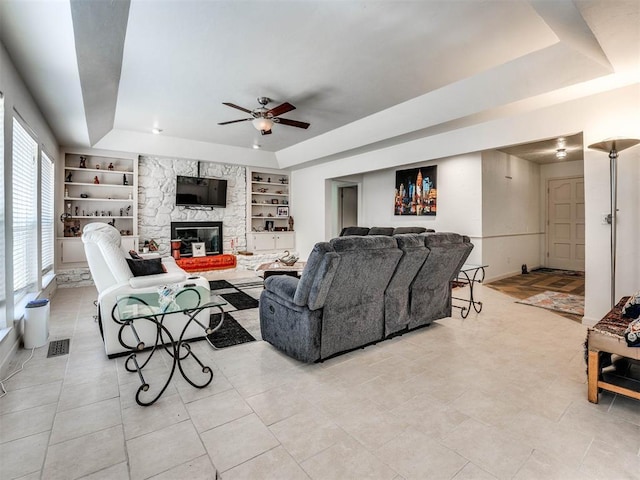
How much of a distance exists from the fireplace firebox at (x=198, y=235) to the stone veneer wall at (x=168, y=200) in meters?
0.10

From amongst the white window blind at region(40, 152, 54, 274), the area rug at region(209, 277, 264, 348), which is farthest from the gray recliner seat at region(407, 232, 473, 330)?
the white window blind at region(40, 152, 54, 274)

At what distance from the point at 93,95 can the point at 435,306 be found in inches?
176

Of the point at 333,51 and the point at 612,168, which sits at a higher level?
the point at 333,51

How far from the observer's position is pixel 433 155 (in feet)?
17.8

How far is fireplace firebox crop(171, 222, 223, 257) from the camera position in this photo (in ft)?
23.9

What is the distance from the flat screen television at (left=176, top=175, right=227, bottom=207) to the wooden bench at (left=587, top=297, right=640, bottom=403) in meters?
7.11

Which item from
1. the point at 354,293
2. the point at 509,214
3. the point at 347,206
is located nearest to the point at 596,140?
the point at 354,293

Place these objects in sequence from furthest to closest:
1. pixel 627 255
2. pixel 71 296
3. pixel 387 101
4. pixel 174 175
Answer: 1. pixel 174 175
2. pixel 71 296
3. pixel 387 101
4. pixel 627 255

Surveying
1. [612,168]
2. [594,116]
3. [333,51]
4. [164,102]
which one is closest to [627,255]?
[612,168]

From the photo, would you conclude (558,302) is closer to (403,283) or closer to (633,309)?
(633,309)

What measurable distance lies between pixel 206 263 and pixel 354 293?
508 cm

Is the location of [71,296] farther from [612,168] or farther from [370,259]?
[612,168]

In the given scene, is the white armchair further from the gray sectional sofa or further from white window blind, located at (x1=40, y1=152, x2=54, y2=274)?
white window blind, located at (x1=40, y1=152, x2=54, y2=274)

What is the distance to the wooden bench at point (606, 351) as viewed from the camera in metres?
1.94
